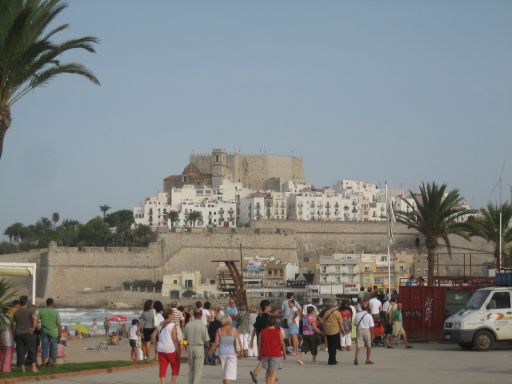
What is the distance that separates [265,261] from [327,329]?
70.3 metres

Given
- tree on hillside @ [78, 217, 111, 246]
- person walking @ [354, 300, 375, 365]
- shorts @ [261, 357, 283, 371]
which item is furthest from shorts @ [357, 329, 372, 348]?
tree on hillside @ [78, 217, 111, 246]

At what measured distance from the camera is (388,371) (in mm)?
14578

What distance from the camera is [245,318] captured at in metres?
17.5

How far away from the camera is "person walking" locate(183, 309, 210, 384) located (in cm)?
1212

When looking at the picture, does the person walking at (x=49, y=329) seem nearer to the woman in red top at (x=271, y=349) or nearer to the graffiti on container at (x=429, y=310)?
the woman in red top at (x=271, y=349)

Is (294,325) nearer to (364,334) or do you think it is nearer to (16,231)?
(364,334)

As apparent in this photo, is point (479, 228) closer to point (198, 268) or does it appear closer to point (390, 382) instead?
point (390, 382)

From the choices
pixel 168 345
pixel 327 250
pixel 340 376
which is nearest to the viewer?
pixel 168 345

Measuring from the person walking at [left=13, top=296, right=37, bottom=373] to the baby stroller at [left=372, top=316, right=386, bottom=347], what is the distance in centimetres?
774

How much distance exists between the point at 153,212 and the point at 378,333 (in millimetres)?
101873

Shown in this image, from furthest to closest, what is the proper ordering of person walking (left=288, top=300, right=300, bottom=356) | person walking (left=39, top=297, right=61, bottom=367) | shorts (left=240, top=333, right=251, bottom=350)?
person walking (left=288, top=300, right=300, bottom=356)
shorts (left=240, top=333, right=251, bottom=350)
person walking (left=39, top=297, right=61, bottom=367)

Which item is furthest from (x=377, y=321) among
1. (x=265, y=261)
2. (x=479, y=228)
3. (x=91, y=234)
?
(x=91, y=234)

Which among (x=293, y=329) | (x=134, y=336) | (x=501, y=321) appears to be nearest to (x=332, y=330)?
(x=293, y=329)

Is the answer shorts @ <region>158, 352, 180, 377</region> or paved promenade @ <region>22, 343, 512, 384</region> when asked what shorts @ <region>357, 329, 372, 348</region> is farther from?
shorts @ <region>158, 352, 180, 377</region>
